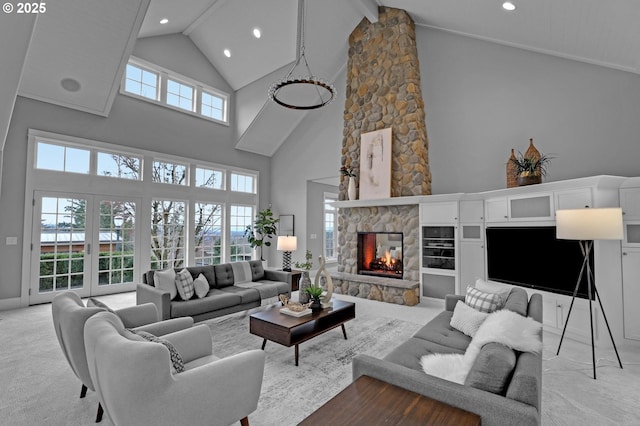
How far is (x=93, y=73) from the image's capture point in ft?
17.6

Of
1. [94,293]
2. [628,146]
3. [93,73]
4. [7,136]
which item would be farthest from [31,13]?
[628,146]

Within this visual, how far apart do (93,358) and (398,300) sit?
470 cm

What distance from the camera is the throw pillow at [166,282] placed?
4121 mm

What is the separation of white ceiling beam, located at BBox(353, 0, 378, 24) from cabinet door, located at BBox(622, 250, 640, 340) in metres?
5.67

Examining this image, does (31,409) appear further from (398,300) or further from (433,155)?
(433,155)

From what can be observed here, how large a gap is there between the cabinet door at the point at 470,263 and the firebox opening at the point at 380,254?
1181 millimetres

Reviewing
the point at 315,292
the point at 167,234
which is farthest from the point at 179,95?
the point at 315,292

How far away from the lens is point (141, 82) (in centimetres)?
677

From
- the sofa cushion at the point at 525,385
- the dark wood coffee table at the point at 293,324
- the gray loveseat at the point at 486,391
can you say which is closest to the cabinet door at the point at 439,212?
the dark wood coffee table at the point at 293,324

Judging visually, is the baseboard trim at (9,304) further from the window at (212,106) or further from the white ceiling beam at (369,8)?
the white ceiling beam at (369,8)

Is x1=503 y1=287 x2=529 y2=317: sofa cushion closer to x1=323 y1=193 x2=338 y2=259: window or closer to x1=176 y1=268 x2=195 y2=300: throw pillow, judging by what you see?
x1=176 y1=268 x2=195 y2=300: throw pillow

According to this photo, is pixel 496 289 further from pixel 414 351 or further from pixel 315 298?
pixel 315 298

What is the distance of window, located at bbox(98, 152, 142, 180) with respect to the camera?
6.25 metres

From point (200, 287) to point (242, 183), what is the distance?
4754 millimetres
